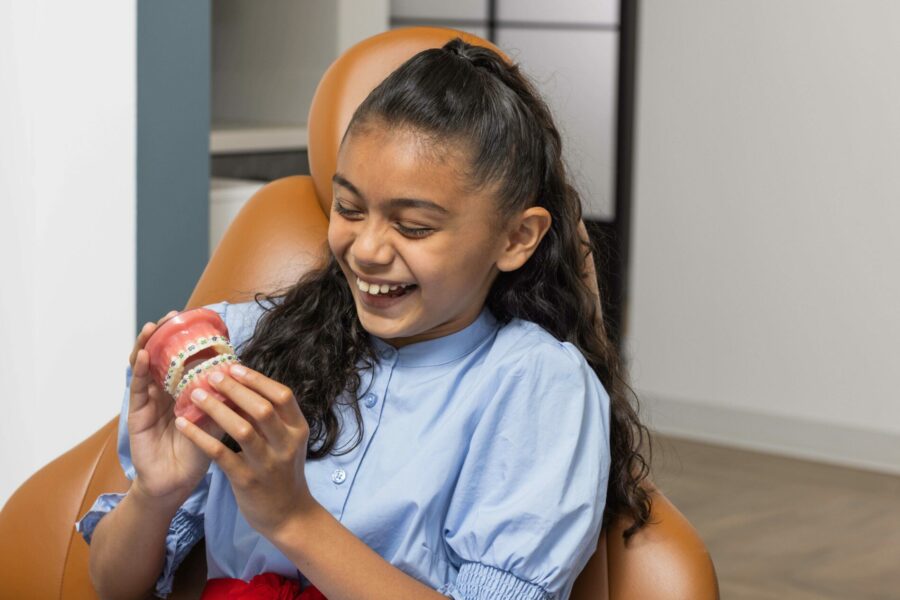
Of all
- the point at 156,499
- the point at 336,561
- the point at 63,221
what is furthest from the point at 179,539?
the point at 63,221

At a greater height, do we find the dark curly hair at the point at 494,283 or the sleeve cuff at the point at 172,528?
the dark curly hair at the point at 494,283

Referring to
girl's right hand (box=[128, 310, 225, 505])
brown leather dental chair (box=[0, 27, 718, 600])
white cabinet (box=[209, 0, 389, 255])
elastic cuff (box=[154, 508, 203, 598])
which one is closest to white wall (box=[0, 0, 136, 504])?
white cabinet (box=[209, 0, 389, 255])

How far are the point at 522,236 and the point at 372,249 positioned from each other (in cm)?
17

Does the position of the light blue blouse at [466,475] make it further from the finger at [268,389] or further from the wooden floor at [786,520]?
the wooden floor at [786,520]

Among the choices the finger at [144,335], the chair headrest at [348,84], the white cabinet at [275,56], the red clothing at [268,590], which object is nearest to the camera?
the finger at [144,335]

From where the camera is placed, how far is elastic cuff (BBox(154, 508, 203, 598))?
1.29 metres

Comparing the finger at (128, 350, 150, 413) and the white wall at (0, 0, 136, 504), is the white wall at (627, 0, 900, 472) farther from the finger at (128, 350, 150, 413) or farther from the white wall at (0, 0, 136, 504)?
the finger at (128, 350, 150, 413)

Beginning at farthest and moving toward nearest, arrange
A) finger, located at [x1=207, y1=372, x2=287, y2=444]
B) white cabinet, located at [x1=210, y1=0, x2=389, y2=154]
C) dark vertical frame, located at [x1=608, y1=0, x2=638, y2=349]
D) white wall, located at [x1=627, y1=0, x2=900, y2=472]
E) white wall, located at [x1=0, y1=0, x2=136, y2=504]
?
dark vertical frame, located at [x1=608, y1=0, x2=638, y2=349]
white wall, located at [x1=627, y1=0, x2=900, y2=472]
white cabinet, located at [x1=210, y1=0, x2=389, y2=154]
white wall, located at [x1=0, y1=0, x2=136, y2=504]
finger, located at [x1=207, y1=372, x2=287, y2=444]

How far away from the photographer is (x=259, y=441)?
101 centimetres

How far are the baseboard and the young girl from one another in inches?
84.4

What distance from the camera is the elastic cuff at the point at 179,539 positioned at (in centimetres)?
129

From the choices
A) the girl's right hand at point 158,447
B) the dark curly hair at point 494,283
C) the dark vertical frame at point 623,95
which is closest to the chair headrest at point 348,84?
the dark curly hair at point 494,283

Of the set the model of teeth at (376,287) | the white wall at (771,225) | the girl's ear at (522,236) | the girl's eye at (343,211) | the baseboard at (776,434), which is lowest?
the baseboard at (776,434)

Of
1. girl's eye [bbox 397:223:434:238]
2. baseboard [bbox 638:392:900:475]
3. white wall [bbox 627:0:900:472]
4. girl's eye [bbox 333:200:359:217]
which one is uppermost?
girl's eye [bbox 333:200:359:217]
